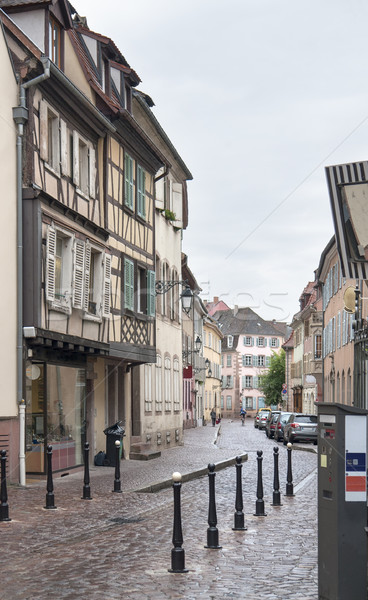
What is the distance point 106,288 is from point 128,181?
4.29 metres

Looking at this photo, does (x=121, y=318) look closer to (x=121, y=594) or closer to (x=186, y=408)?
(x=121, y=594)

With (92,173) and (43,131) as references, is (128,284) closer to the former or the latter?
(92,173)

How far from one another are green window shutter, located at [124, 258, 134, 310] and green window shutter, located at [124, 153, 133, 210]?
62.9 inches

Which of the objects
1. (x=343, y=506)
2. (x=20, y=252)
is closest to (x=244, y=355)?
(x=20, y=252)

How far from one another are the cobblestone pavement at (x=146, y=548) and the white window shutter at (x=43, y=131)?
657cm

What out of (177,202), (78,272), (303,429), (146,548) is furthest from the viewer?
(303,429)

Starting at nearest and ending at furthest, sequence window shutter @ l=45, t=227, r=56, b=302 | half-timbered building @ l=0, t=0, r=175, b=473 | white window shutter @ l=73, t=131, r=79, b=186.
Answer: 1. half-timbered building @ l=0, t=0, r=175, b=473
2. window shutter @ l=45, t=227, r=56, b=302
3. white window shutter @ l=73, t=131, r=79, b=186

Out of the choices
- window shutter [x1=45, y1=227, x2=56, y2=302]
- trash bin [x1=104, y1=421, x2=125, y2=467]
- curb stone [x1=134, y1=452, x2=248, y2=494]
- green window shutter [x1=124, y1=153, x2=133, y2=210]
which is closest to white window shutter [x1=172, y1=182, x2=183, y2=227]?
green window shutter [x1=124, y1=153, x2=133, y2=210]

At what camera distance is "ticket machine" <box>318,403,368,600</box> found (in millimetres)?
6836

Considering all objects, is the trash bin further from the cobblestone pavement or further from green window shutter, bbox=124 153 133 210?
green window shutter, bbox=124 153 133 210

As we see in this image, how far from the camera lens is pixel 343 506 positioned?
270 inches

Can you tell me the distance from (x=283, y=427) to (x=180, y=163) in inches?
550

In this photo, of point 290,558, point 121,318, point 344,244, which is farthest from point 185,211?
point 344,244

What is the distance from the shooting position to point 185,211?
4066 cm
